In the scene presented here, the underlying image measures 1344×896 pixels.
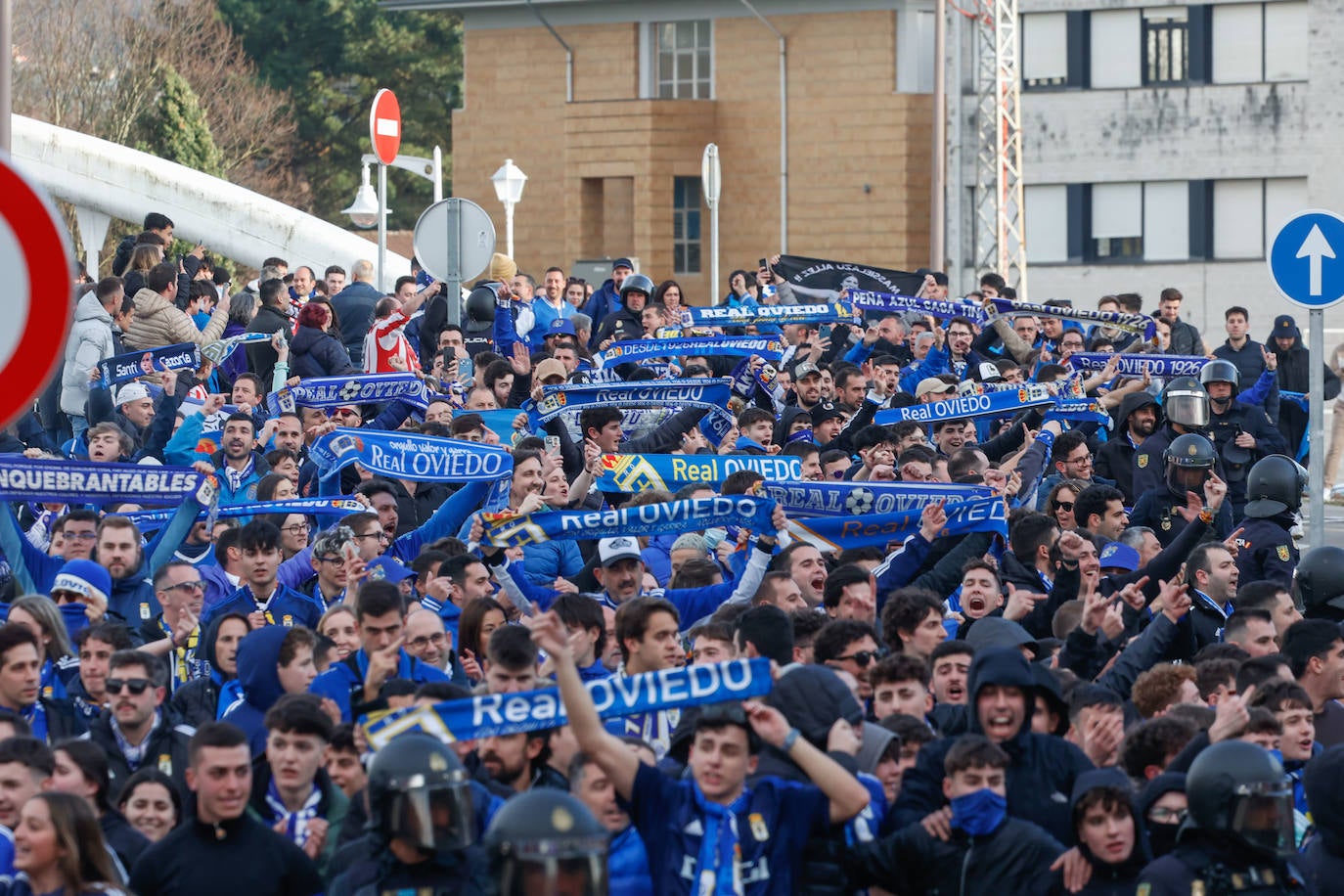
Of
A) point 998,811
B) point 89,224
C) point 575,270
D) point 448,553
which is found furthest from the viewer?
point 575,270

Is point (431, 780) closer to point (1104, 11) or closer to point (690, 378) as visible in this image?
point (690, 378)

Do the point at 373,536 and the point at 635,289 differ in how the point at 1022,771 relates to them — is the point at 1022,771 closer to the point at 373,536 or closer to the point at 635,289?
the point at 373,536

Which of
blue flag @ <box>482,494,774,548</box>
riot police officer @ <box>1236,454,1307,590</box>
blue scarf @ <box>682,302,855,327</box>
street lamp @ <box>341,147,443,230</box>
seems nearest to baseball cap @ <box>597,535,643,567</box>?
blue flag @ <box>482,494,774,548</box>

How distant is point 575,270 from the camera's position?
44.4 meters

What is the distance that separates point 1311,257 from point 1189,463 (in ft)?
4.40

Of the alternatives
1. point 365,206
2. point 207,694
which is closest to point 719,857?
point 207,694

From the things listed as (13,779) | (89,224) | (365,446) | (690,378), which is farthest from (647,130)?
(13,779)

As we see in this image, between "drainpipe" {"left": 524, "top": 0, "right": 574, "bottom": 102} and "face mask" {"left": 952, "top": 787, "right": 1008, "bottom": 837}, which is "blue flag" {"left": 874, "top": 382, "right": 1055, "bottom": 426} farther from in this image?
"drainpipe" {"left": 524, "top": 0, "right": 574, "bottom": 102}

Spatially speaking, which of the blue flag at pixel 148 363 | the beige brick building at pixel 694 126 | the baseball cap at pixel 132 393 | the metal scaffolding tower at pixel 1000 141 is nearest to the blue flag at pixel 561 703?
the baseball cap at pixel 132 393

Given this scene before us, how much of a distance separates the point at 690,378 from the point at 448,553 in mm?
5882

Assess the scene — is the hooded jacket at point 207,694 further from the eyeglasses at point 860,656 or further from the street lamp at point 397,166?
the street lamp at point 397,166

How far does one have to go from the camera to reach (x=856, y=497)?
12.8 meters

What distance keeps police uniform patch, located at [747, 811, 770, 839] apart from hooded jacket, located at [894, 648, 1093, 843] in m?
0.51

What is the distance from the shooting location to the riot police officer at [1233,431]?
51.5ft
